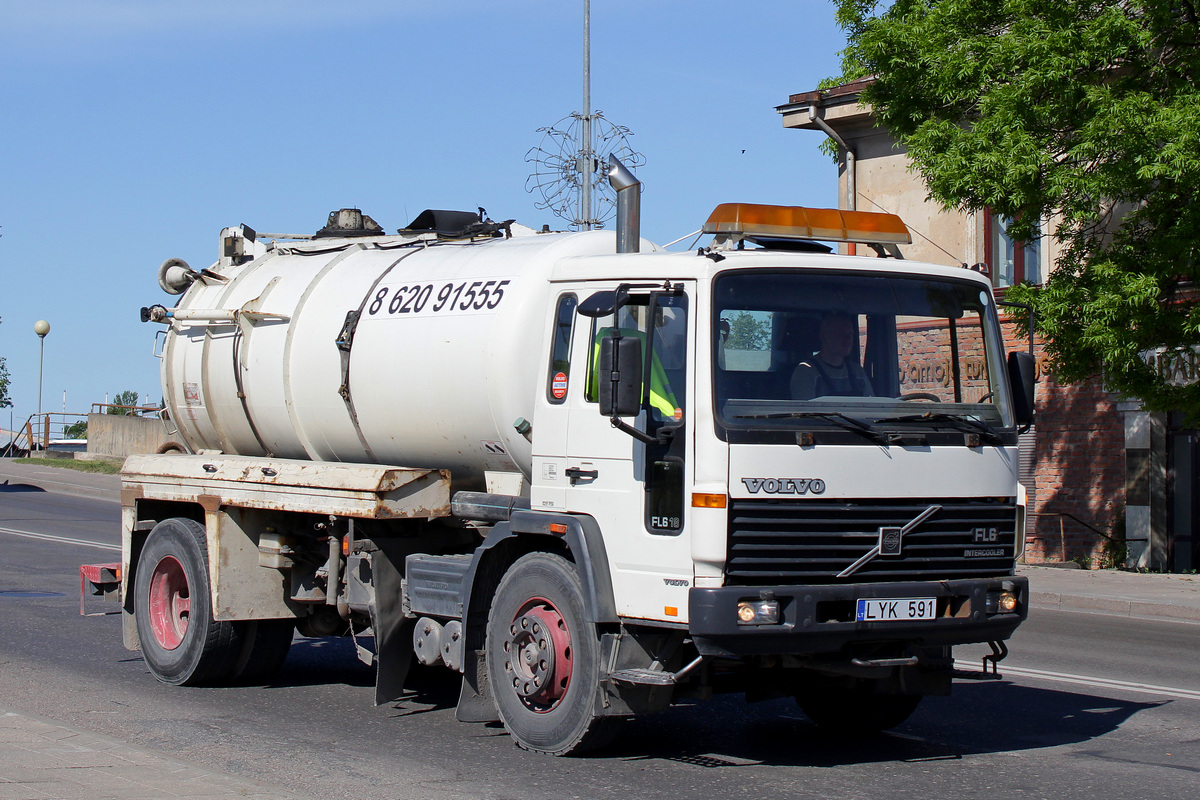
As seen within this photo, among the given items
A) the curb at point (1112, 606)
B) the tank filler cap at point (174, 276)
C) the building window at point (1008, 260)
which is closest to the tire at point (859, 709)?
the tank filler cap at point (174, 276)

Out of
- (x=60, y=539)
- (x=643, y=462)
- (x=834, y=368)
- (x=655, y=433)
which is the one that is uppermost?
(x=834, y=368)

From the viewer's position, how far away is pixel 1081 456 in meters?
21.7

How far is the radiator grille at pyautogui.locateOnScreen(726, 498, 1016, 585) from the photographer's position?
6.33 meters

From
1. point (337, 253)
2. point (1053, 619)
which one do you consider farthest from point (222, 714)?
point (1053, 619)

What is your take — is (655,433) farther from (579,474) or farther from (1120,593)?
(1120,593)

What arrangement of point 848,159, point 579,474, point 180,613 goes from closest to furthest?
point 579,474, point 180,613, point 848,159

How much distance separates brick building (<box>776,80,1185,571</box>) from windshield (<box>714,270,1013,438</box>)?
12.6 meters

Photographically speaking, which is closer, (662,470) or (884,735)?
(662,470)

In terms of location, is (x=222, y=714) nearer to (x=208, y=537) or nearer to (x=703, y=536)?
(x=208, y=537)

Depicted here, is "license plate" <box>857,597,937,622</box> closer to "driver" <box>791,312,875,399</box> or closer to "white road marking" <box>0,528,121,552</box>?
"driver" <box>791,312,875,399</box>

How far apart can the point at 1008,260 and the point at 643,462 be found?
1828 centimetres

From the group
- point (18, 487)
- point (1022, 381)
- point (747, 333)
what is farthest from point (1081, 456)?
point (18, 487)

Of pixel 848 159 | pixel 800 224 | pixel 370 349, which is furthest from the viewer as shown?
pixel 848 159

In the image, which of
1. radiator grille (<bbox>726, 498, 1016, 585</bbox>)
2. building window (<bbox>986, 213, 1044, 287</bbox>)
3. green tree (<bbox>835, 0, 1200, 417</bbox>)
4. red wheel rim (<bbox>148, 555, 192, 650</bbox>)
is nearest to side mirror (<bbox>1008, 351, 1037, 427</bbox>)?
radiator grille (<bbox>726, 498, 1016, 585</bbox>)
